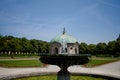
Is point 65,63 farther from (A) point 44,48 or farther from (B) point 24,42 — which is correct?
(A) point 44,48

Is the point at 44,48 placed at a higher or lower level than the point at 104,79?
higher

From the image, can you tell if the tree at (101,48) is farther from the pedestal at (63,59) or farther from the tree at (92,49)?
the pedestal at (63,59)

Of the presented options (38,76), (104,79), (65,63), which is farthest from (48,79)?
(65,63)

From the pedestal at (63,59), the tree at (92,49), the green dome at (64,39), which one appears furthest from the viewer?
the tree at (92,49)

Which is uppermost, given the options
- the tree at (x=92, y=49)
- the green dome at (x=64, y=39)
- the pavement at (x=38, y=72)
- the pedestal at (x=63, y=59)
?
the green dome at (x=64, y=39)

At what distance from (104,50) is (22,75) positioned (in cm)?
8055

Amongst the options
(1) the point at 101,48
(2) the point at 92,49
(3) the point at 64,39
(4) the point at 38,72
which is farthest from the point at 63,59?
(2) the point at 92,49

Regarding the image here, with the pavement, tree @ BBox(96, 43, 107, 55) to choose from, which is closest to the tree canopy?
tree @ BBox(96, 43, 107, 55)

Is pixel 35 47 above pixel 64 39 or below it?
below

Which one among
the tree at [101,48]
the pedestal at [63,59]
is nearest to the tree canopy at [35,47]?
Answer: the tree at [101,48]

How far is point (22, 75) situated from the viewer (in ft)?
51.5

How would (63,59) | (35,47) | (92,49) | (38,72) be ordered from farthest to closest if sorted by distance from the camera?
(92,49)
(35,47)
(38,72)
(63,59)

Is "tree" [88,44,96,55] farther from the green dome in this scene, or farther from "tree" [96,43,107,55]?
the green dome

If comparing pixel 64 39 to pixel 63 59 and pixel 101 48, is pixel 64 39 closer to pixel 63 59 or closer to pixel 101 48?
pixel 101 48
